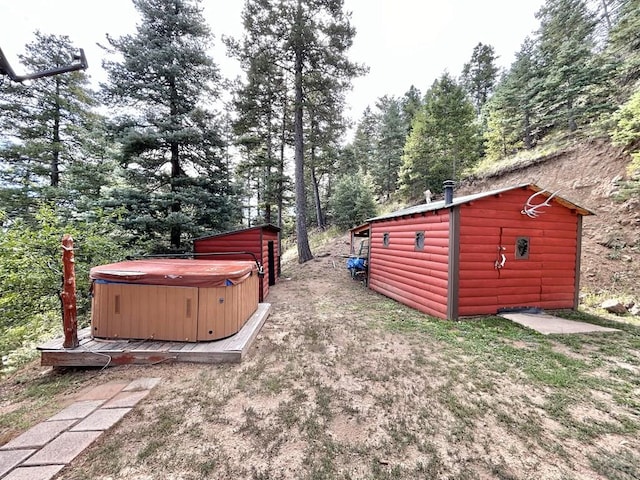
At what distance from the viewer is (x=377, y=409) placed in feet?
7.56

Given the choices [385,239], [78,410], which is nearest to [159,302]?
[78,410]

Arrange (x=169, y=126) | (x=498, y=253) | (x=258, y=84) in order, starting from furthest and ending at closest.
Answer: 1. (x=258, y=84)
2. (x=169, y=126)
3. (x=498, y=253)

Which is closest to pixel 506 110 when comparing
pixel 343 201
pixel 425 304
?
pixel 343 201

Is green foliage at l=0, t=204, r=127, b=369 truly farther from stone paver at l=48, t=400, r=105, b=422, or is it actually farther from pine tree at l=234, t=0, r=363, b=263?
pine tree at l=234, t=0, r=363, b=263

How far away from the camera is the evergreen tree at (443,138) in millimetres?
14539

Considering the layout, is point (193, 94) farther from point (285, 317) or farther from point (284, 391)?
point (284, 391)

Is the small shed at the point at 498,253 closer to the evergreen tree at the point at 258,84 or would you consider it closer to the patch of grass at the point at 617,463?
the patch of grass at the point at 617,463

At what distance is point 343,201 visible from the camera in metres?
16.7

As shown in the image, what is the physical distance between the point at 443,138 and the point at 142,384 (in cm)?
1721

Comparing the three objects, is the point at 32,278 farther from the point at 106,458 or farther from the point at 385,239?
the point at 385,239

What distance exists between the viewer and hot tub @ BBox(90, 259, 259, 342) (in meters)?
3.20

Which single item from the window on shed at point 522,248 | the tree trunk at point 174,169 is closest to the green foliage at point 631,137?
the window on shed at point 522,248

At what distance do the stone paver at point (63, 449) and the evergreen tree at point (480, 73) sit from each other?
99.7 feet

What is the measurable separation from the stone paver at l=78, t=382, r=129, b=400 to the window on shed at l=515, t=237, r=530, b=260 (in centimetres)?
689
